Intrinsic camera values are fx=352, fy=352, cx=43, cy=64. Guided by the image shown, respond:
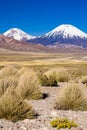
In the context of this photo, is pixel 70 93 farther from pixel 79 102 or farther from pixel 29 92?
pixel 29 92

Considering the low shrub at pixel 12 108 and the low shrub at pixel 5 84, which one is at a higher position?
the low shrub at pixel 5 84

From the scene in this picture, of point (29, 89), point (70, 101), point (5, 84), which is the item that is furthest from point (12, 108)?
point (29, 89)

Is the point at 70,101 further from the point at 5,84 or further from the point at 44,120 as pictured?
Result: the point at 5,84

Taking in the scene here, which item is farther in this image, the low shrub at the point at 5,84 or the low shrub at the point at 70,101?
the low shrub at the point at 5,84

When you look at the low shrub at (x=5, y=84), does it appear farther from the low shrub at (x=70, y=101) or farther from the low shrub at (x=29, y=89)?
the low shrub at (x=70, y=101)

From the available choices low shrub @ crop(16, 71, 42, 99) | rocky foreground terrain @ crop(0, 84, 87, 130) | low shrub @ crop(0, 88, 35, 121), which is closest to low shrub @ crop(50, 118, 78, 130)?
rocky foreground terrain @ crop(0, 84, 87, 130)

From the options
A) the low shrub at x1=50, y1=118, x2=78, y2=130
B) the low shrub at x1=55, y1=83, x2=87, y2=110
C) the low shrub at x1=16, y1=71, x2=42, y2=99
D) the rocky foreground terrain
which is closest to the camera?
the rocky foreground terrain

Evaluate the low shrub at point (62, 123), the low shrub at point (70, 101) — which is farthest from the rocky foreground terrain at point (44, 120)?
the low shrub at point (70, 101)

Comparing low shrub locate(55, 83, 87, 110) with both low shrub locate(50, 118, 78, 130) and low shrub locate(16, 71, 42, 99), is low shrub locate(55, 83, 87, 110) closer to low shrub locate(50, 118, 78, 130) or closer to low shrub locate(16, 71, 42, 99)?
low shrub locate(50, 118, 78, 130)

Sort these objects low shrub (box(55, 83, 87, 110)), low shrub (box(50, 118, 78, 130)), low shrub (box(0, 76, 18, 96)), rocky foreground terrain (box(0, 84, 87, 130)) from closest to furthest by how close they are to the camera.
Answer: rocky foreground terrain (box(0, 84, 87, 130)), low shrub (box(50, 118, 78, 130)), low shrub (box(55, 83, 87, 110)), low shrub (box(0, 76, 18, 96))

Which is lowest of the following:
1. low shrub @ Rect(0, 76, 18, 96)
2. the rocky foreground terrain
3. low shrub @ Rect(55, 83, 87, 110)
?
the rocky foreground terrain

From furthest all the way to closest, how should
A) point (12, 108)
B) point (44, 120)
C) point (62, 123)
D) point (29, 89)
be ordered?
point (29, 89)
point (44, 120)
point (12, 108)
point (62, 123)

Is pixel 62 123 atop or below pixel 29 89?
below

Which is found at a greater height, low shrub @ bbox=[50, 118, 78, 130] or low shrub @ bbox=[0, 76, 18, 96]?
low shrub @ bbox=[0, 76, 18, 96]
